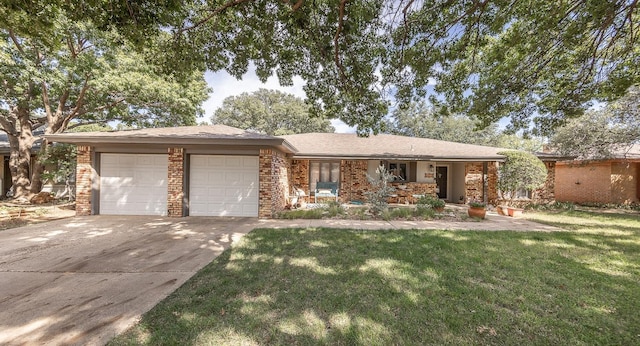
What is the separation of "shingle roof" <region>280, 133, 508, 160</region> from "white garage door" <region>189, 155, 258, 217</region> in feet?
9.85

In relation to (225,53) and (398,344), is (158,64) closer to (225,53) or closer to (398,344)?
(225,53)

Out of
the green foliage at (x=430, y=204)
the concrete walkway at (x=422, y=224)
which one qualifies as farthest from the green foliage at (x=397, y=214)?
the green foliage at (x=430, y=204)

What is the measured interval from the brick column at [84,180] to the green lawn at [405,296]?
6.73 metres

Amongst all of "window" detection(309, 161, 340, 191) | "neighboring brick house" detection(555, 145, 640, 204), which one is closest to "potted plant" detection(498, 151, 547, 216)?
"neighboring brick house" detection(555, 145, 640, 204)

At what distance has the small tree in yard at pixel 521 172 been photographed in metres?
9.16

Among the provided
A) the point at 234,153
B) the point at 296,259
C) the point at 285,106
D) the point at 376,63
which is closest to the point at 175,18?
the point at 234,153

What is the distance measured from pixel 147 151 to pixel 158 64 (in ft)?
11.6

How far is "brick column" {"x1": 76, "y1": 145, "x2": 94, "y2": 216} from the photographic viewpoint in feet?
25.0

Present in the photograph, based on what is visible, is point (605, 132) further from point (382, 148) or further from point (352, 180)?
point (352, 180)

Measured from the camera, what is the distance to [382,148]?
11.9 m

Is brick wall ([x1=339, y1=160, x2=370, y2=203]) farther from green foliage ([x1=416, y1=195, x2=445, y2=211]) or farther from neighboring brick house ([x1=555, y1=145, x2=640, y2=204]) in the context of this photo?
neighboring brick house ([x1=555, y1=145, x2=640, y2=204])

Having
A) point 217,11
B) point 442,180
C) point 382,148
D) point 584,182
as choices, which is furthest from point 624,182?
point 217,11

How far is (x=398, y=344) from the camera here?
6.93 feet

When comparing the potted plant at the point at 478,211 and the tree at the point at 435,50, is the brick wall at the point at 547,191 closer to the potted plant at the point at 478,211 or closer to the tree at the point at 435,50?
the tree at the point at 435,50
